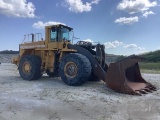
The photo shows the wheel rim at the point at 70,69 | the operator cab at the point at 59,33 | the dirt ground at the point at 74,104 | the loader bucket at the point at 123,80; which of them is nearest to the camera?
the dirt ground at the point at 74,104

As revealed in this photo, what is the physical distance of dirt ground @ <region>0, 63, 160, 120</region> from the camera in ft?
23.6

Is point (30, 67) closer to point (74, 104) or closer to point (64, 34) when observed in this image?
point (64, 34)

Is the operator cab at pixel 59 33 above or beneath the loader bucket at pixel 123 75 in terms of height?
above

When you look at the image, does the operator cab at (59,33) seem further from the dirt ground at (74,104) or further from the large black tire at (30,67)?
the dirt ground at (74,104)

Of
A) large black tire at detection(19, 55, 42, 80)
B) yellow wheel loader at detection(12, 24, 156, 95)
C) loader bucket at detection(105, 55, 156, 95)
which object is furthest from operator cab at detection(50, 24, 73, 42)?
loader bucket at detection(105, 55, 156, 95)

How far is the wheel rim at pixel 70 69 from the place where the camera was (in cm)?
1143

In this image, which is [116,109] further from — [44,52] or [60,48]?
[44,52]

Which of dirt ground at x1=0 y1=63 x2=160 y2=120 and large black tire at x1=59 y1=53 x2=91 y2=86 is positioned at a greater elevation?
large black tire at x1=59 y1=53 x2=91 y2=86

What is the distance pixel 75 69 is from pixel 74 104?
3266mm

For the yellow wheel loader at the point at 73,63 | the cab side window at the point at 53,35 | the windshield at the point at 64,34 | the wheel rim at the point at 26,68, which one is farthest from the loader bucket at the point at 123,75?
the wheel rim at the point at 26,68

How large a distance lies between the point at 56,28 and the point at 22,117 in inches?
277

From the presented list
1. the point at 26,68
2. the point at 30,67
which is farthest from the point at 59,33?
the point at 26,68

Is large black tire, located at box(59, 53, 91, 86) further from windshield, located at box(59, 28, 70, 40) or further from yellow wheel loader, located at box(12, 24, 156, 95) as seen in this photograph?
windshield, located at box(59, 28, 70, 40)

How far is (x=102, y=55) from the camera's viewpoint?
12.4m
